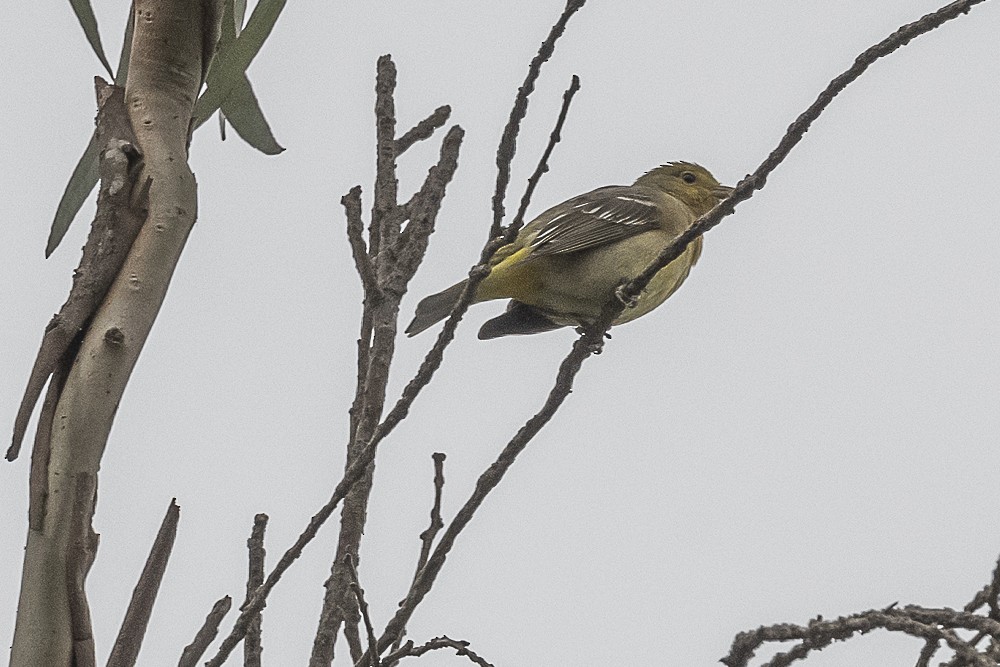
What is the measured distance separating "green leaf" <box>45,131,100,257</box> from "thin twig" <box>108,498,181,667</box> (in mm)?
787

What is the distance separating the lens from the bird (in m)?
4.72

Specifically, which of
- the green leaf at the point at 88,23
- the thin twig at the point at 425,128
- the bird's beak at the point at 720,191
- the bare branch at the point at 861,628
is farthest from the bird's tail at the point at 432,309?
the bare branch at the point at 861,628

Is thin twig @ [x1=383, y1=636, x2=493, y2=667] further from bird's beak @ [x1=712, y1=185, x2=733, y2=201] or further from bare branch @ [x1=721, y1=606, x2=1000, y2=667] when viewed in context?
bird's beak @ [x1=712, y1=185, x2=733, y2=201]

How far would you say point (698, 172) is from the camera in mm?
6191

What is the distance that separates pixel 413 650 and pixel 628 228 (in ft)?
11.1

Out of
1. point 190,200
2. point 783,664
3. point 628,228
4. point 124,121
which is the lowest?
point 783,664

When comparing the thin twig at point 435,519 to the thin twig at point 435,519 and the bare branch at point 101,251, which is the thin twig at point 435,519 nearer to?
the thin twig at point 435,519

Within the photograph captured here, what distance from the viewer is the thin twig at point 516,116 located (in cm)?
177

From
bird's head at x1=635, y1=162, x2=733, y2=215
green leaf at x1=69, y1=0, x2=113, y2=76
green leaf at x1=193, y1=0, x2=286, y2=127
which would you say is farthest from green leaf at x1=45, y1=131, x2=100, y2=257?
bird's head at x1=635, y1=162, x2=733, y2=215

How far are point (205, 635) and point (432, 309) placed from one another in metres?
2.90

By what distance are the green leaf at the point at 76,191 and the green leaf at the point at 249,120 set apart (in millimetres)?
282

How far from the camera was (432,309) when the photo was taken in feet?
15.2

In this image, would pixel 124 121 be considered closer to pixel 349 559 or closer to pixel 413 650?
pixel 349 559

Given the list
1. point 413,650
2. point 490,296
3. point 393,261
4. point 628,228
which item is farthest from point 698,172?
point 413,650
